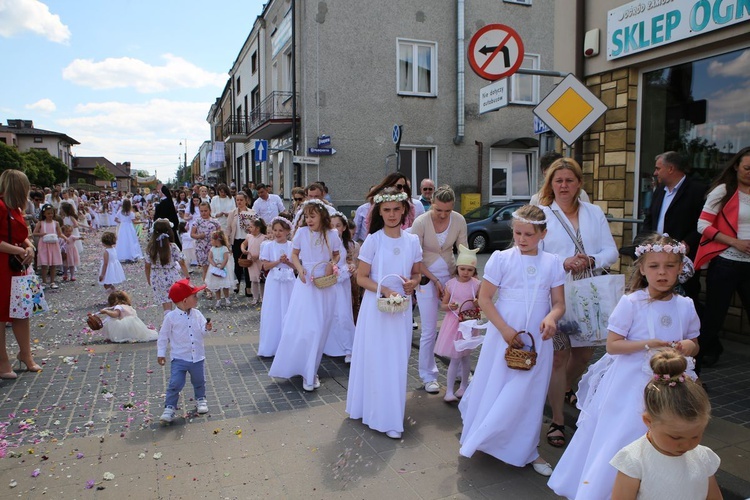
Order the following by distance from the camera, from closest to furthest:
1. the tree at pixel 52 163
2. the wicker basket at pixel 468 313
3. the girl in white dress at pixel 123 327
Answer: the wicker basket at pixel 468 313 < the girl in white dress at pixel 123 327 < the tree at pixel 52 163

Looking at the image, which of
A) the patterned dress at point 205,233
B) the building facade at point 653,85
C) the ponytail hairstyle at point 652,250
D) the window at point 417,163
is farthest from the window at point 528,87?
the ponytail hairstyle at point 652,250

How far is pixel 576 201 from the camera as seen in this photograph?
4.36 meters

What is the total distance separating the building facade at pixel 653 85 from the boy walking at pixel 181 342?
5.41 meters

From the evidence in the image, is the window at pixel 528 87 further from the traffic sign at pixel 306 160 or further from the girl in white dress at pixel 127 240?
the girl in white dress at pixel 127 240

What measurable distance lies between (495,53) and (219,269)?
230 inches

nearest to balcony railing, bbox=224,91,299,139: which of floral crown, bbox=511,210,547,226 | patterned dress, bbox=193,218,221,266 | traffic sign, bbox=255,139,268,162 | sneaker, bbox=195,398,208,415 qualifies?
traffic sign, bbox=255,139,268,162

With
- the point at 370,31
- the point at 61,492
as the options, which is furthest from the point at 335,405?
the point at 370,31

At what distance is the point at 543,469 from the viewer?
381 cm

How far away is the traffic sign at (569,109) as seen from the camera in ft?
18.7

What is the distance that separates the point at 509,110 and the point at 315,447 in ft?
63.1

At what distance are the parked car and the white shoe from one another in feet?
43.4

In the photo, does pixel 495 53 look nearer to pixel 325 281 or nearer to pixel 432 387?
pixel 325 281

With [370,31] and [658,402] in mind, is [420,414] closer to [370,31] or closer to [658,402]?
[658,402]

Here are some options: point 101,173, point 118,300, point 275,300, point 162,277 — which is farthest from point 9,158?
point 101,173
